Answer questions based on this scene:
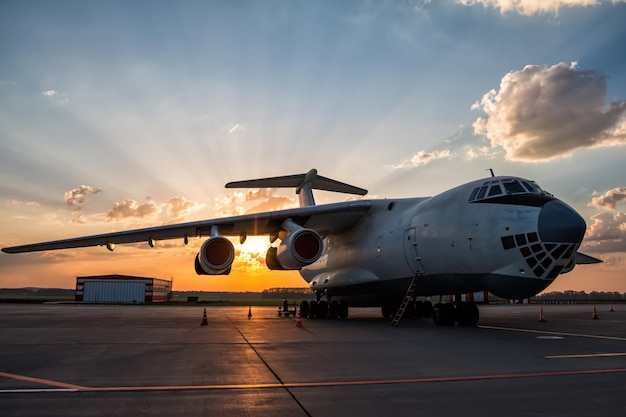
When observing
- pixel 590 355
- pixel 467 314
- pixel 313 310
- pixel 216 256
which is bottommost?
pixel 590 355

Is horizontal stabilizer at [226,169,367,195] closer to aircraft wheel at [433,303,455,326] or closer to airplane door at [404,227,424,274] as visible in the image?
airplane door at [404,227,424,274]

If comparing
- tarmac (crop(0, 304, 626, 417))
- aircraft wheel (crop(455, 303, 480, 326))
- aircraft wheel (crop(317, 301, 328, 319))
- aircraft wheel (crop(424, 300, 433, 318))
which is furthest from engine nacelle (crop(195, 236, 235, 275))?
aircraft wheel (crop(424, 300, 433, 318))

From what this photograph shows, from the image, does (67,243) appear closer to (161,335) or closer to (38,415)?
(161,335)

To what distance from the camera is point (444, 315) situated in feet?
39.9

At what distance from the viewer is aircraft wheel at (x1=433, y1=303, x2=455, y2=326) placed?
39.9 feet

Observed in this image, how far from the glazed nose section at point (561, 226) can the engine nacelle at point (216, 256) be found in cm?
775

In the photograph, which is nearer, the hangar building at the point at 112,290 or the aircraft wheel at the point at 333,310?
the aircraft wheel at the point at 333,310

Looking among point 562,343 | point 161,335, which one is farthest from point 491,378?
point 161,335

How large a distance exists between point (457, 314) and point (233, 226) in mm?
7274

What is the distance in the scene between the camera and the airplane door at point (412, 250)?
12.2 m

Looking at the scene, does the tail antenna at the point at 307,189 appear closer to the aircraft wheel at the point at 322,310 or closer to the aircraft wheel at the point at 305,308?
the aircraft wheel at the point at 305,308


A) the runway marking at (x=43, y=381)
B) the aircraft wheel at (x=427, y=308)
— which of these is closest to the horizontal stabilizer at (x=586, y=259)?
the aircraft wheel at (x=427, y=308)

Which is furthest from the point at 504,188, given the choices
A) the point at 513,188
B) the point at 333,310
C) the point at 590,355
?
the point at 333,310

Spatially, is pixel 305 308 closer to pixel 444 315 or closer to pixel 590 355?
pixel 444 315
